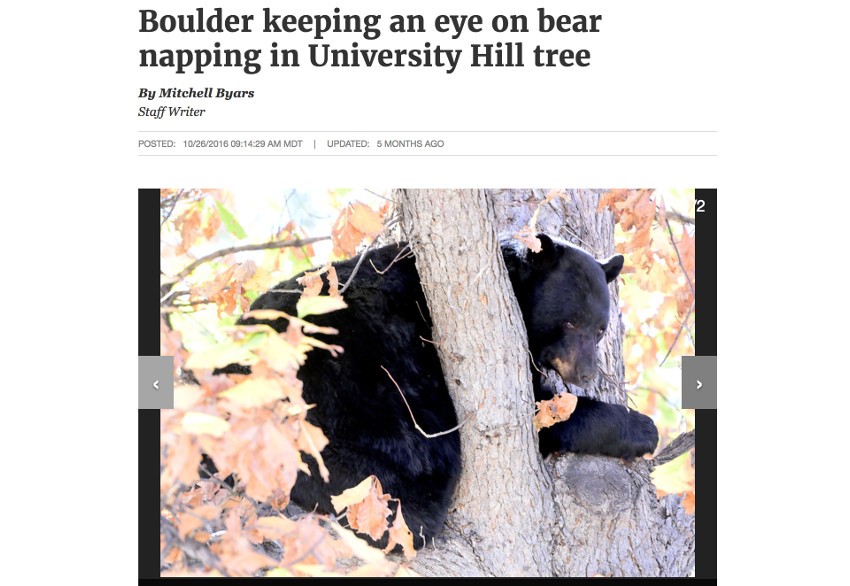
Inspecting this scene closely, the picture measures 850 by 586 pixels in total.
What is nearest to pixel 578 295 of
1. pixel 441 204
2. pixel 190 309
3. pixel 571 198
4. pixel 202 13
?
pixel 571 198

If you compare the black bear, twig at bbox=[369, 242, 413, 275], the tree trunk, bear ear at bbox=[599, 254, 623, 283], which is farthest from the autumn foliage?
bear ear at bbox=[599, 254, 623, 283]

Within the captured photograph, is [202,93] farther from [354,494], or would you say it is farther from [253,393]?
[354,494]

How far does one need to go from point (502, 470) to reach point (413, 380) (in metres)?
0.66

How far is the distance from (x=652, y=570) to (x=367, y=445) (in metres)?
1.73

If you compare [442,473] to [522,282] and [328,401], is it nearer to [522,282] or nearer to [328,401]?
[328,401]

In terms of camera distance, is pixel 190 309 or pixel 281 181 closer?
pixel 281 181

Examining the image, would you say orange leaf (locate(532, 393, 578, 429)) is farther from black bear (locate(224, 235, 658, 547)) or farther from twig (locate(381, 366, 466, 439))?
twig (locate(381, 366, 466, 439))

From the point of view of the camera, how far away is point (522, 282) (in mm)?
4715

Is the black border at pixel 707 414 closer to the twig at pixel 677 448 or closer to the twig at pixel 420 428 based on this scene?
the twig at pixel 677 448

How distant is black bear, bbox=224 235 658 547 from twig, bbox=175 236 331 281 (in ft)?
1.53

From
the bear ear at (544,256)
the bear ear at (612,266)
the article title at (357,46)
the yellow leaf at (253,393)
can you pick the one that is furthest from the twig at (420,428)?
the article title at (357,46)

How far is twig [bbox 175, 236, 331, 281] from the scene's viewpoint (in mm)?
4465

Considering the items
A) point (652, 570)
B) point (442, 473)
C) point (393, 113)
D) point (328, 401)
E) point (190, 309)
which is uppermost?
point (393, 113)

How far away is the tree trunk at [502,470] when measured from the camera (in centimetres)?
380
